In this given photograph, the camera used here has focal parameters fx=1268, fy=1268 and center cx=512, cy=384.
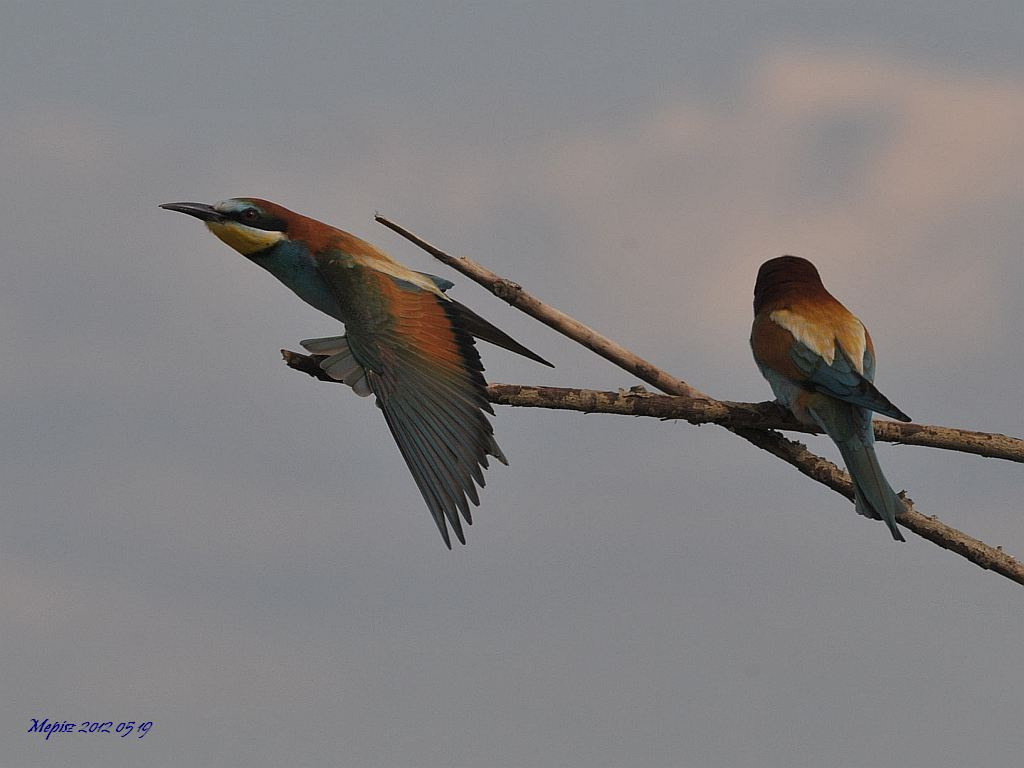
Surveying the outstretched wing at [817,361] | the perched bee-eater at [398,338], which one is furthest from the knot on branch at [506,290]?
the outstretched wing at [817,361]

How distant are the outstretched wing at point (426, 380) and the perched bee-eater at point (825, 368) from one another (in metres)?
1.17

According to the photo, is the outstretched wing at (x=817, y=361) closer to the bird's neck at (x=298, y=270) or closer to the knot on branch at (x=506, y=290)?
the knot on branch at (x=506, y=290)

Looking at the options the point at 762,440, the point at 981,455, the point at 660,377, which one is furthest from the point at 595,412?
the point at 981,455

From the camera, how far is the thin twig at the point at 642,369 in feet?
13.7

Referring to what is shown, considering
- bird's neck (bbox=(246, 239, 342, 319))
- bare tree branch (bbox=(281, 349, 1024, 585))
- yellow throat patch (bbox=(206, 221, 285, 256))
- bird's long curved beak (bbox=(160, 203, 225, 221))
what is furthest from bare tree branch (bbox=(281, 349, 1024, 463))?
bird's long curved beak (bbox=(160, 203, 225, 221))

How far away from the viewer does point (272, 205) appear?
175 inches

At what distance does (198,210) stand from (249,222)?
0.65 ft

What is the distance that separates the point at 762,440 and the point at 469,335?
42.2 inches

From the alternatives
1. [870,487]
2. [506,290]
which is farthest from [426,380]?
[870,487]

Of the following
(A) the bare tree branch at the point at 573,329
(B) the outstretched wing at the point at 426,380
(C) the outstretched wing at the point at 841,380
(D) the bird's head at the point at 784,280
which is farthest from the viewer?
(D) the bird's head at the point at 784,280

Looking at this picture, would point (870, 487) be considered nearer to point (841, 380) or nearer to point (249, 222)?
point (841, 380)

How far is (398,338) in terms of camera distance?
413 centimetres

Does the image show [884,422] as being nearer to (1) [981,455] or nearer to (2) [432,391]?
(1) [981,455]

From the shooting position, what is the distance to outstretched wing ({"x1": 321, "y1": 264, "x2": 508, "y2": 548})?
378cm
